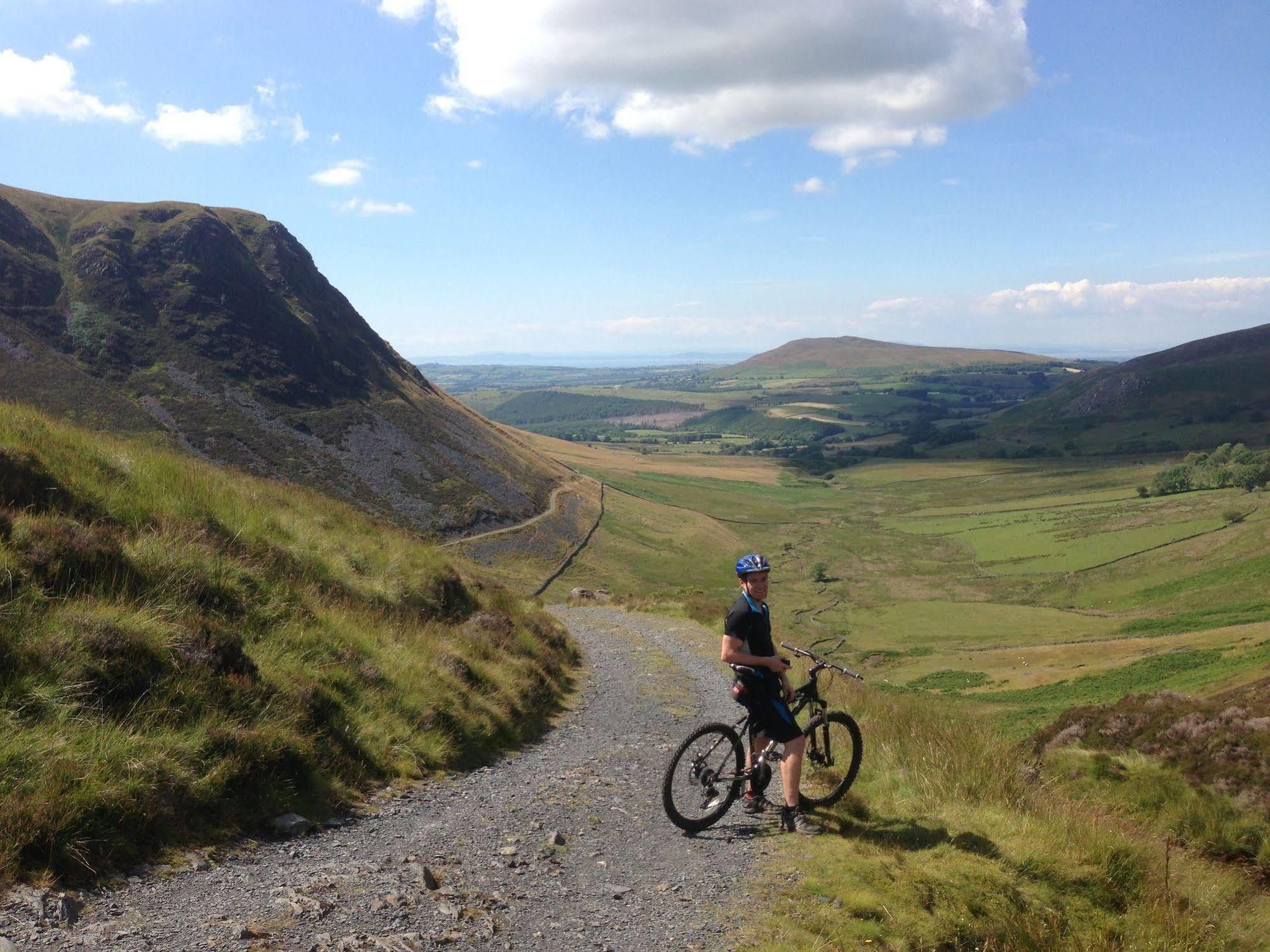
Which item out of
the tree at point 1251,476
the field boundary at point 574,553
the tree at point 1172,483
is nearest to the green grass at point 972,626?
the field boundary at point 574,553

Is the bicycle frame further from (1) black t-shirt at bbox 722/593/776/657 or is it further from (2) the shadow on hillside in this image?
(2) the shadow on hillside

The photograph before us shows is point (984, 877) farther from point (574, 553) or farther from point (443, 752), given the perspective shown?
point (574, 553)

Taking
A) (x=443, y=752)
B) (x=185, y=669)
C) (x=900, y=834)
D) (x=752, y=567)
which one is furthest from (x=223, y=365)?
(x=900, y=834)

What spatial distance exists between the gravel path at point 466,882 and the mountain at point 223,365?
69038mm

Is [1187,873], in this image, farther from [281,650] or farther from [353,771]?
[281,650]

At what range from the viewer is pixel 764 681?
26.3 ft

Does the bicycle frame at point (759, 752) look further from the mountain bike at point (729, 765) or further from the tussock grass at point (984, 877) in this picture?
the tussock grass at point (984, 877)

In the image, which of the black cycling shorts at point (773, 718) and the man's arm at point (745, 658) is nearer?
the man's arm at point (745, 658)

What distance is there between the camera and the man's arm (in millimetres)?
7711

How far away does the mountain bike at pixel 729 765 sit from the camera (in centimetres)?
799

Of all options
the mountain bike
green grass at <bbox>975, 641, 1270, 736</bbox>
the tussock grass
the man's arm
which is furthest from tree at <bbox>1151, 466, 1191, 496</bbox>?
the man's arm

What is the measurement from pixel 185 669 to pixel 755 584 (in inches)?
239

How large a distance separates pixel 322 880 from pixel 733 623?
14.3ft

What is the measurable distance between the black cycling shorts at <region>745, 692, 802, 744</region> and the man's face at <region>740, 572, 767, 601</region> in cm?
105
